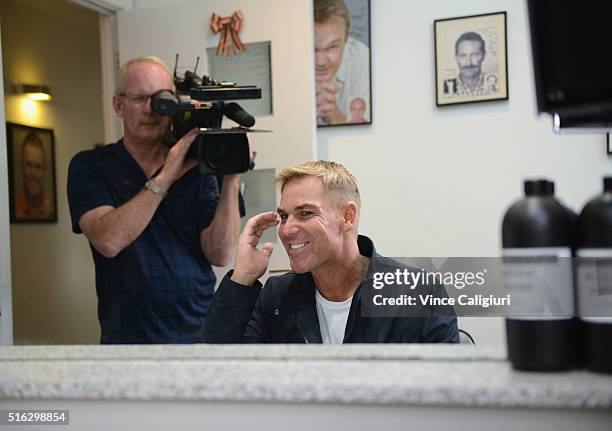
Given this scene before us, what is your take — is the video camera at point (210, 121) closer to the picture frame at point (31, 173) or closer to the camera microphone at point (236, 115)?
the camera microphone at point (236, 115)

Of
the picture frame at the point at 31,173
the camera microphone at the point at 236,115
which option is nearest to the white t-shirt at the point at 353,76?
the camera microphone at the point at 236,115

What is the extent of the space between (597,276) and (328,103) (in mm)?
1058

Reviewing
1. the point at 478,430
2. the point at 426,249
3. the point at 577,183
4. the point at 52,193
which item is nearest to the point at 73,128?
the point at 52,193

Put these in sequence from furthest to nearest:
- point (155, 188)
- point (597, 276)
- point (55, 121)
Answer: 1. point (55, 121)
2. point (155, 188)
3. point (597, 276)

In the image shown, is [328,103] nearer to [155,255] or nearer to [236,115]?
[236,115]

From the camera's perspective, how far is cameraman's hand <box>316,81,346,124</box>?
1.48m

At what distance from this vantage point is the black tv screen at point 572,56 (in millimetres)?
501

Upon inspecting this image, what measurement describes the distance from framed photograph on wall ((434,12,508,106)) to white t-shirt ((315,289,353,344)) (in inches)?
23.8

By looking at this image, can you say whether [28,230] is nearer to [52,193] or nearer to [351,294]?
[52,193]


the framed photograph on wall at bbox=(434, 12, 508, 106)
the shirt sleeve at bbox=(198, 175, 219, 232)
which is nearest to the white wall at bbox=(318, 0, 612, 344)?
the framed photograph on wall at bbox=(434, 12, 508, 106)

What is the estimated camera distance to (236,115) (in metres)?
1.16

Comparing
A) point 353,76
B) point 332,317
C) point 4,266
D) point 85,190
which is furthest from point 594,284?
point 4,266

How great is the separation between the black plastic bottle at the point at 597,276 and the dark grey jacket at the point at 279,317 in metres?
0.37

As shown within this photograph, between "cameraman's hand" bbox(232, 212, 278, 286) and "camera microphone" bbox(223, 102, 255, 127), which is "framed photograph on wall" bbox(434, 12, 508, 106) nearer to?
"camera microphone" bbox(223, 102, 255, 127)
